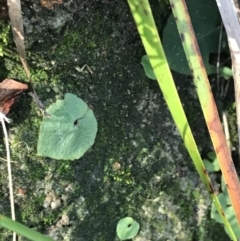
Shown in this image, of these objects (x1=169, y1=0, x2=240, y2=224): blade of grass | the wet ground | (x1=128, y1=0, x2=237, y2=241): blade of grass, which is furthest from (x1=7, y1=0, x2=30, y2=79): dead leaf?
(x1=169, y1=0, x2=240, y2=224): blade of grass

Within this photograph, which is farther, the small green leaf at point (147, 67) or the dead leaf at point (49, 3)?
the small green leaf at point (147, 67)

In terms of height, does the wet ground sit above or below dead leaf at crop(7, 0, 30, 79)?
below

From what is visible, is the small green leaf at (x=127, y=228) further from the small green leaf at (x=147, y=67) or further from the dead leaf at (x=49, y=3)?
the dead leaf at (x=49, y=3)

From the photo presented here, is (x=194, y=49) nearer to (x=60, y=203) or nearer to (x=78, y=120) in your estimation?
(x=78, y=120)

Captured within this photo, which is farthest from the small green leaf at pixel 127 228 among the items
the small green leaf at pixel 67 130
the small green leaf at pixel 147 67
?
the small green leaf at pixel 147 67

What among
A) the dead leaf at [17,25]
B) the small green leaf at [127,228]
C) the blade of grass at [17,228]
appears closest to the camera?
the blade of grass at [17,228]

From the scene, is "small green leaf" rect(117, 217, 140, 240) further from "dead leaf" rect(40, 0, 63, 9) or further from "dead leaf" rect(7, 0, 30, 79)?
"dead leaf" rect(40, 0, 63, 9)

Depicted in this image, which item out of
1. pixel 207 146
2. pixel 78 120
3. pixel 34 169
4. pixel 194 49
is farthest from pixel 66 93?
pixel 207 146

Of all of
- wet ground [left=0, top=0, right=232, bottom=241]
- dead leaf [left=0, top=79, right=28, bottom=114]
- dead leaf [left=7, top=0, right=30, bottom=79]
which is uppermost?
dead leaf [left=7, top=0, right=30, bottom=79]
